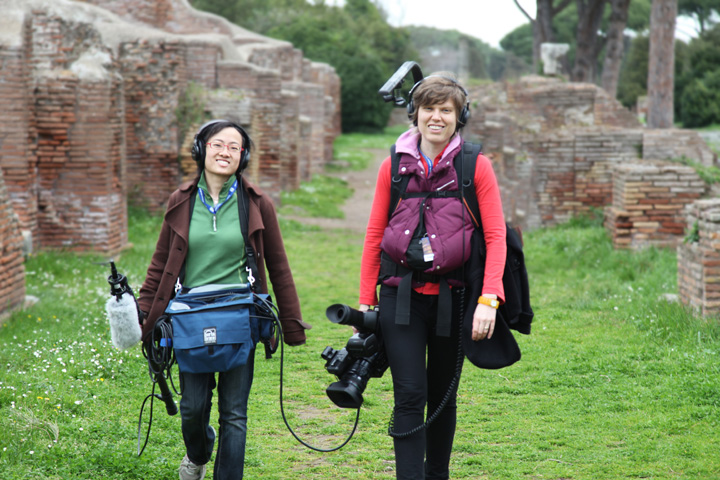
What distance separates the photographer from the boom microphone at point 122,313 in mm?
3518

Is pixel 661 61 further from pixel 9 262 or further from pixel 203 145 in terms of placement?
pixel 203 145

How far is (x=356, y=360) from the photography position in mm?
3564

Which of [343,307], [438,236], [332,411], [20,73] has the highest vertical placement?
[20,73]

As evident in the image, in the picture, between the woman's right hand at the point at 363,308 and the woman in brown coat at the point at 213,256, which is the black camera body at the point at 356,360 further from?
the woman in brown coat at the point at 213,256

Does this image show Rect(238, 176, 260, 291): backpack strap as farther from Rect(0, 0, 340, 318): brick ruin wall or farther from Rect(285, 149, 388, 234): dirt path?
Rect(285, 149, 388, 234): dirt path

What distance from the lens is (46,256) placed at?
10.2 m

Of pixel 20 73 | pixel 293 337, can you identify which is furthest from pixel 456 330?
pixel 20 73

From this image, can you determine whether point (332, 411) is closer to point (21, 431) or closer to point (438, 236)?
point (21, 431)

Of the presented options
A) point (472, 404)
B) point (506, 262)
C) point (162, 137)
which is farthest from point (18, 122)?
point (506, 262)

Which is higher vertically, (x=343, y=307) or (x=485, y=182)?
(x=485, y=182)

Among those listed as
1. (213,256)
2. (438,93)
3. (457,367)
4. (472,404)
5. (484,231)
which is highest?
(438,93)

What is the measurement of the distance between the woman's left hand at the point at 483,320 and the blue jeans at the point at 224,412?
1.00 meters

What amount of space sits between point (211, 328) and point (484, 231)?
1171 millimetres

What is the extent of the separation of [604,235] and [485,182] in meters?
7.57
